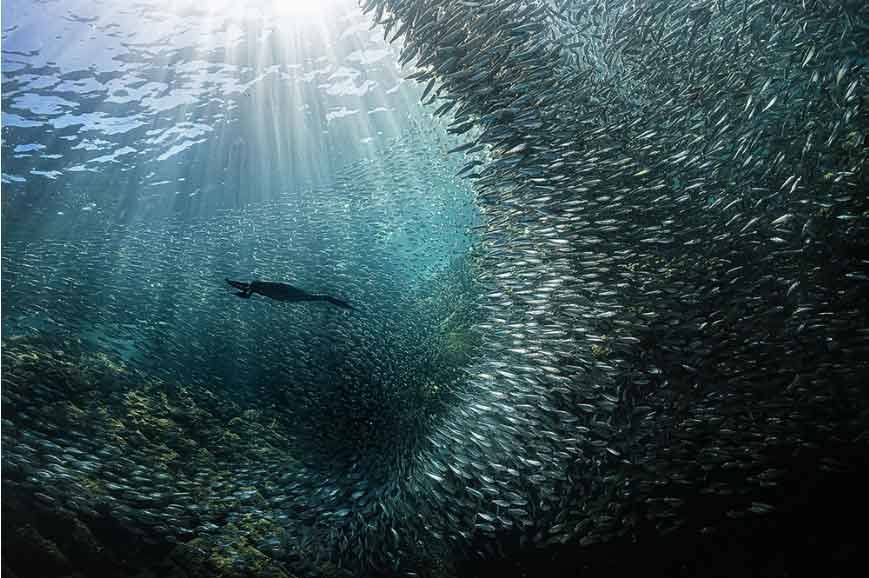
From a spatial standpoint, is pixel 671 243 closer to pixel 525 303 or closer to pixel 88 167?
pixel 525 303

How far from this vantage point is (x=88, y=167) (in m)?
16.5

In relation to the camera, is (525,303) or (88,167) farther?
(88,167)

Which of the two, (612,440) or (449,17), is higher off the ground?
(449,17)

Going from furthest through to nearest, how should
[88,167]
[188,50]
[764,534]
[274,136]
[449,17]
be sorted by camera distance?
[274,136]
[88,167]
[188,50]
[764,534]
[449,17]

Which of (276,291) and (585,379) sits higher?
(276,291)

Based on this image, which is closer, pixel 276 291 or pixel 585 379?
pixel 276 291

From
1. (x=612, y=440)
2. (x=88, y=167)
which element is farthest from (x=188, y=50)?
(x=612, y=440)

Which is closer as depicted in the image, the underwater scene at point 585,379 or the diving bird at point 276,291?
the diving bird at point 276,291

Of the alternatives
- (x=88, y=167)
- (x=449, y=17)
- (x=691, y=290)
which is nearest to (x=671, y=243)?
(x=691, y=290)

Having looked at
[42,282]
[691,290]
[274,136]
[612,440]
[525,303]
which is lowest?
[42,282]

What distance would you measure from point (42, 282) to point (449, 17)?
1495cm

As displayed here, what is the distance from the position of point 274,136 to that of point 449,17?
15.6 m

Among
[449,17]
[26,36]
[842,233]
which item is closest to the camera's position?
[842,233]

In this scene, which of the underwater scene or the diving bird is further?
the underwater scene
